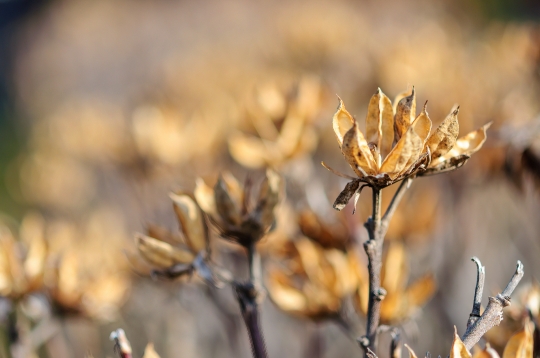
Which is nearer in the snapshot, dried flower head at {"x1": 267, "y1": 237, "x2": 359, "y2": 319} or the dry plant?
the dry plant

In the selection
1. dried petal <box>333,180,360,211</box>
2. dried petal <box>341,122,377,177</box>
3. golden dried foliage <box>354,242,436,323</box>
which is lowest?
golden dried foliage <box>354,242,436,323</box>

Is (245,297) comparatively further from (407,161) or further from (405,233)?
(405,233)

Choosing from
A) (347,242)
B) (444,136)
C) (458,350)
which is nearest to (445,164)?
(444,136)

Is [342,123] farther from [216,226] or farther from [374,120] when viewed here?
[216,226]

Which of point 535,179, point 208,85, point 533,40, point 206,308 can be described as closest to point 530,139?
point 535,179

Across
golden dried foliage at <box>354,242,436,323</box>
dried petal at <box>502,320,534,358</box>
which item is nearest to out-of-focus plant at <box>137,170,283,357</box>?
golden dried foliage at <box>354,242,436,323</box>

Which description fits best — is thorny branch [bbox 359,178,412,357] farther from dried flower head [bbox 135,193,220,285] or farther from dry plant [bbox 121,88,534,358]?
dried flower head [bbox 135,193,220,285]

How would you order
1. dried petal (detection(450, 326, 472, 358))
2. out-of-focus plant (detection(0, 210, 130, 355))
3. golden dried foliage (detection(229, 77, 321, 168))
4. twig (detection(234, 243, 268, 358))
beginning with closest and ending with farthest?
dried petal (detection(450, 326, 472, 358))
twig (detection(234, 243, 268, 358))
out-of-focus plant (detection(0, 210, 130, 355))
golden dried foliage (detection(229, 77, 321, 168))
